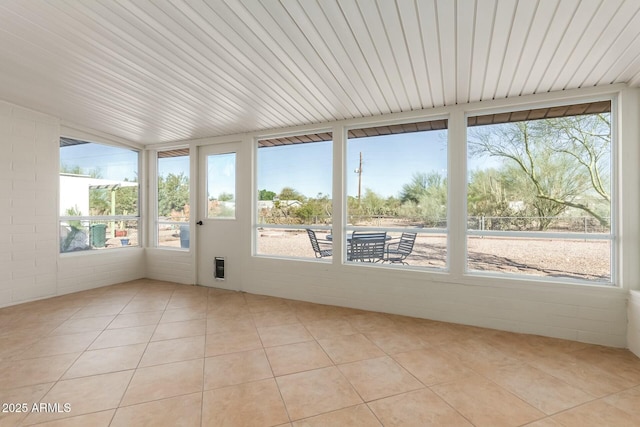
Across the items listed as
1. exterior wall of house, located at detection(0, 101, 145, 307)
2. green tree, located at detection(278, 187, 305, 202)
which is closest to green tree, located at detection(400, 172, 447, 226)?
green tree, located at detection(278, 187, 305, 202)

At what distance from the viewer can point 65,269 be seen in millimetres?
4293

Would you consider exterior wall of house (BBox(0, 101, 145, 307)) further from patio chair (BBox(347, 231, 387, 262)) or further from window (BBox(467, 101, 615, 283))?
window (BBox(467, 101, 615, 283))

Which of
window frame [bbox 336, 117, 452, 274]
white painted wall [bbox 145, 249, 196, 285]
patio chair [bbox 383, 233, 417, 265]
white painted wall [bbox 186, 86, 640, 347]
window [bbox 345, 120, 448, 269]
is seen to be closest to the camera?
white painted wall [bbox 186, 86, 640, 347]

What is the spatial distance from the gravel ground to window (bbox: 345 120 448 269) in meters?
0.02

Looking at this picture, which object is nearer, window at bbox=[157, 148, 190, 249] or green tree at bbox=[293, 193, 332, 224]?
green tree at bbox=[293, 193, 332, 224]

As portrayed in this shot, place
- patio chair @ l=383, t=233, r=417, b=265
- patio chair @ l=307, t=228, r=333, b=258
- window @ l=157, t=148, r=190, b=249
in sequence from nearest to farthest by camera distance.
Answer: patio chair @ l=383, t=233, r=417, b=265 → patio chair @ l=307, t=228, r=333, b=258 → window @ l=157, t=148, r=190, b=249

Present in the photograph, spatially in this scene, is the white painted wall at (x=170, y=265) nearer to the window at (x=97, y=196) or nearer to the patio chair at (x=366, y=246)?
the window at (x=97, y=196)

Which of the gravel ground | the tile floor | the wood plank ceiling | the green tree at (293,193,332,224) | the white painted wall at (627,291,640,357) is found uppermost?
the wood plank ceiling

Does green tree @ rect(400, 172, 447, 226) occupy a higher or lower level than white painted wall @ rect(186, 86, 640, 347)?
higher

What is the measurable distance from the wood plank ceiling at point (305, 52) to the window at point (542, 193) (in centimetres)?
41

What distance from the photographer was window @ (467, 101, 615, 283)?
9.70ft

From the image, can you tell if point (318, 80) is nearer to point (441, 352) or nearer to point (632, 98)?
point (441, 352)

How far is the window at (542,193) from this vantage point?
2955 mm

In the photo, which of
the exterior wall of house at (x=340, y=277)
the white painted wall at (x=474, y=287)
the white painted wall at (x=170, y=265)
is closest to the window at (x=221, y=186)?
the exterior wall of house at (x=340, y=277)
